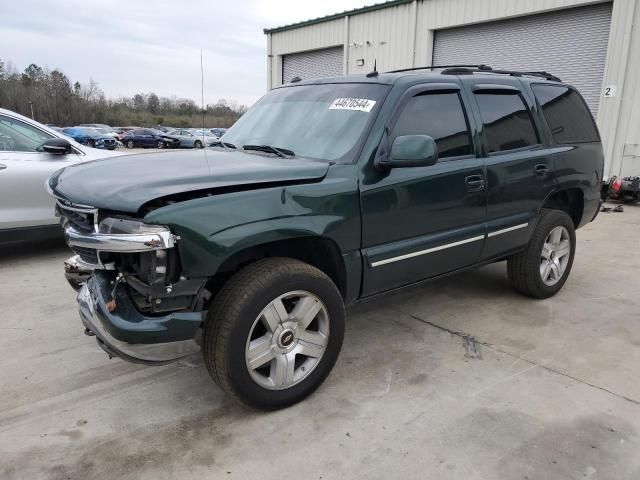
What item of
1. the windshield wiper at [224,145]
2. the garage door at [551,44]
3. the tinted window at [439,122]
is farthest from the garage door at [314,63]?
the tinted window at [439,122]

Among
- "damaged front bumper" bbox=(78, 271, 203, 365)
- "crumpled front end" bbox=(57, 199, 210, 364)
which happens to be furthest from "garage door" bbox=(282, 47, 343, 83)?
"damaged front bumper" bbox=(78, 271, 203, 365)

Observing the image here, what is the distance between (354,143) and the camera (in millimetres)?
3201

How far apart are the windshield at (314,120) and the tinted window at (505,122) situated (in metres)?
1.00

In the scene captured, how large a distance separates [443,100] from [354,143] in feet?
2.99

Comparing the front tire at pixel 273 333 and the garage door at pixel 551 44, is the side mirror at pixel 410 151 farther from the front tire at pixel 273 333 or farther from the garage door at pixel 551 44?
the garage door at pixel 551 44

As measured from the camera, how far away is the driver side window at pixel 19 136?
5.58 m

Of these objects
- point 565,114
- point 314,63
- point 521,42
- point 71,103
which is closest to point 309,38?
point 314,63

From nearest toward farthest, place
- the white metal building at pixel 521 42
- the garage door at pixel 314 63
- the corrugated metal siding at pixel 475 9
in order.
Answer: the white metal building at pixel 521 42, the corrugated metal siding at pixel 475 9, the garage door at pixel 314 63

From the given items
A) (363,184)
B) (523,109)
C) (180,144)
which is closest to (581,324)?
(523,109)

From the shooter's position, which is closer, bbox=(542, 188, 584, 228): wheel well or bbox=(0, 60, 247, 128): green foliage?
bbox=(542, 188, 584, 228): wheel well

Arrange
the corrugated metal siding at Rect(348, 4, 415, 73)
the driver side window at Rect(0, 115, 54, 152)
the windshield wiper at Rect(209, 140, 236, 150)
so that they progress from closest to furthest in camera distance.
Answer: the windshield wiper at Rect(209, 140, 236, 150), the driver side window at Rect(0, 115, 54, 152), the corrugated metal siding at Rect(348, 4, 415, 73)

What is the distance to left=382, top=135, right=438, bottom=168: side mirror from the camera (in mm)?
3037

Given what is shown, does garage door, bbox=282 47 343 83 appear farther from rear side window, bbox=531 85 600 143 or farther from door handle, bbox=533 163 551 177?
door handle, bbox=533 163 551 177

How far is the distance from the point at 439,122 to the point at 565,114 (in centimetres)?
183
